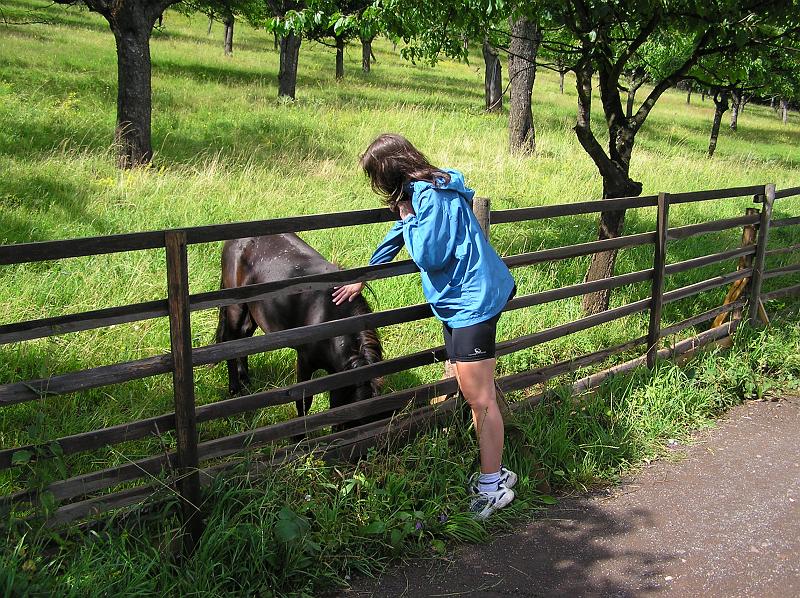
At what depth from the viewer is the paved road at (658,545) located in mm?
3674

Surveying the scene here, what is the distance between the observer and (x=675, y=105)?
4697 centimetres

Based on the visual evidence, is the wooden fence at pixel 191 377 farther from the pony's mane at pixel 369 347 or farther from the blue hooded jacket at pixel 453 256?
the blue hooded jacket at pixel 453 256

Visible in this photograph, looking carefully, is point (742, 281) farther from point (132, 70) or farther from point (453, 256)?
point (132, 70)

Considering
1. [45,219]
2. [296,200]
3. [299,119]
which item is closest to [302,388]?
[45,219]

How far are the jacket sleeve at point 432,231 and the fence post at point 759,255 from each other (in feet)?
15.4

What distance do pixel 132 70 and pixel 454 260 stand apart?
8.48 m

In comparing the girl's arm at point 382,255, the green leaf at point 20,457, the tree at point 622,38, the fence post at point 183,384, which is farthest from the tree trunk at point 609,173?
the green leaf at point 20,457

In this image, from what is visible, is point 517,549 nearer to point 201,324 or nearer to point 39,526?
point 39,526

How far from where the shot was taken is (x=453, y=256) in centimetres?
389

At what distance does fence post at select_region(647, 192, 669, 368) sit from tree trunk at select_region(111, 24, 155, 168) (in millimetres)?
7371

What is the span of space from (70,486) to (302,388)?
4.02 ft

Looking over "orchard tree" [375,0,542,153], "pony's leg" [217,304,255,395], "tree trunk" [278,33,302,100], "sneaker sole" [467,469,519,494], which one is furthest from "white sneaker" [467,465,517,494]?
"tree trunk" [278,33,302,100]

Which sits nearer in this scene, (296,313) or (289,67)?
(296,313)

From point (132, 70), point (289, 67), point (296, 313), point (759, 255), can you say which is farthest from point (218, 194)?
point (289, 67)
